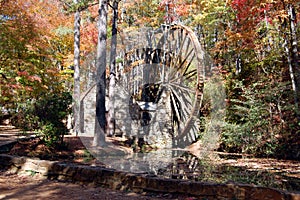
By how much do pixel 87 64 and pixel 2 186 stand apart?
16.0 metres

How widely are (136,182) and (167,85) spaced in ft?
22.2

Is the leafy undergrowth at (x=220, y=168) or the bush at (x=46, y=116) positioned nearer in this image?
the leafy undergrowth at (x=220, y=168)

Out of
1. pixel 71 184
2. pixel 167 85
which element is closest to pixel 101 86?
pixel 167 85

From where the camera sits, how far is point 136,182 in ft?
12.1

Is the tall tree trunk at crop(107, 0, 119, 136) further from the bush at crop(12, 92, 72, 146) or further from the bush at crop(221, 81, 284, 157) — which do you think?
the bush at crop(221, 81, 284, 157)

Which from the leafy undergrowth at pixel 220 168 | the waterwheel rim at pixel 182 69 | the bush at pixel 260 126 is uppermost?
the waterwheel rim at pixel 182 69

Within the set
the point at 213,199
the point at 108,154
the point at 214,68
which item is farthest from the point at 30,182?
the point at 214,68

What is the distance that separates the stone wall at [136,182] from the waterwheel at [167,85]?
462cm

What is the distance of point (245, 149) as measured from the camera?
8344mm

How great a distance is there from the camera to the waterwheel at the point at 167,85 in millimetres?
9305

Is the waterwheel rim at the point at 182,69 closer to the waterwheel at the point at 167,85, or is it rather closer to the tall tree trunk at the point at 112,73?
the waterwheel at the point at 167,85

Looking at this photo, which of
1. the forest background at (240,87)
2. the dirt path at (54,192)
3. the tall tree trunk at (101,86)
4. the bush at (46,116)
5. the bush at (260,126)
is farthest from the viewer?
the tall tree trunk at (101,86)

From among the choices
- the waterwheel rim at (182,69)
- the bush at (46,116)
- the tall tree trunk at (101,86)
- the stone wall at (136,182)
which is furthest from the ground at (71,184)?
the waterwheel rim at (182,69)

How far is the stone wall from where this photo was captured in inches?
121
